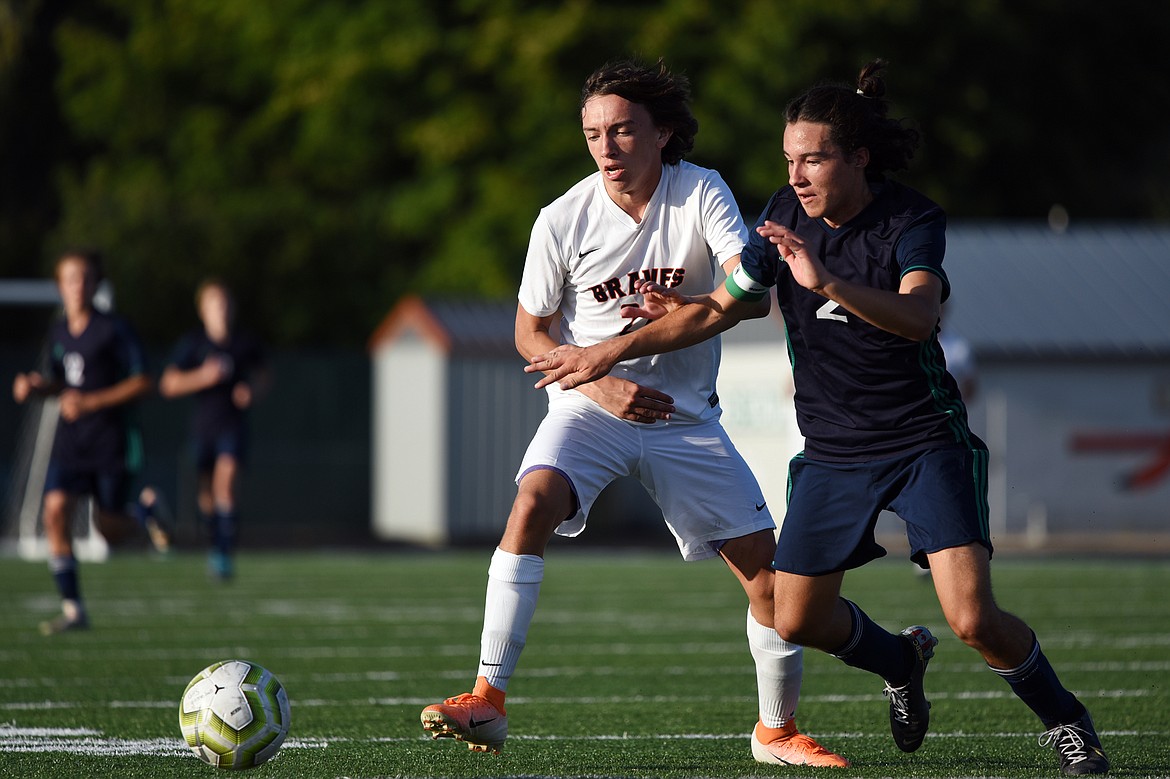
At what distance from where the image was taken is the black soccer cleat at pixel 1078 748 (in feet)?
18.9

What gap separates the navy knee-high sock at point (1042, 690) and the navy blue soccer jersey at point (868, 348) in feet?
2.35

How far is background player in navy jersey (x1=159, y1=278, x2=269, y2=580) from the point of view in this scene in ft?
54.4

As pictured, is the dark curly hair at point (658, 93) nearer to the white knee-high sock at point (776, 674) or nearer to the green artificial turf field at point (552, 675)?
the white knee-high sock at point (776, 674)

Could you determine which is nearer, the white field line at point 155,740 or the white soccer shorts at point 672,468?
the white soccer shorts at point 672,468

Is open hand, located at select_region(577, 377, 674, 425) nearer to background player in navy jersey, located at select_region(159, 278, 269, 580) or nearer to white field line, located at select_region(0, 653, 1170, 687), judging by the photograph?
white field line, located at select_region(0, 653, 1170, 687)

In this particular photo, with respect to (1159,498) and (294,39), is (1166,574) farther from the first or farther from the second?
(294,39)

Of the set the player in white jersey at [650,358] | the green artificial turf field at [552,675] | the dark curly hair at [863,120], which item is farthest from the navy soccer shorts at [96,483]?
the dark curly hair at [863,120]

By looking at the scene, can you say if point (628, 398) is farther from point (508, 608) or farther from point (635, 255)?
point (508, 608)

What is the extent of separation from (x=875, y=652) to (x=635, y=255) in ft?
5.13

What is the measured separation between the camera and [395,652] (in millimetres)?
10141

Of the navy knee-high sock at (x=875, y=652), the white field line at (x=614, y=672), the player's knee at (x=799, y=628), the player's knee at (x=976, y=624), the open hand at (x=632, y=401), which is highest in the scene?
the open hand at (x=632, y=401)

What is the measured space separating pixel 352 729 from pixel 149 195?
26.8 metres

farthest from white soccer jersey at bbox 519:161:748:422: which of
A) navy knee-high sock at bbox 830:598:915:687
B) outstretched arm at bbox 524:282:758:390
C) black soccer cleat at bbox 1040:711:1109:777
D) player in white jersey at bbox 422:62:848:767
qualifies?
black soccer cleat at bbox 1040:711:1109:777

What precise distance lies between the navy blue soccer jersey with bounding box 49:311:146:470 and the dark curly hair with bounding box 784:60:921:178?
681 cm
